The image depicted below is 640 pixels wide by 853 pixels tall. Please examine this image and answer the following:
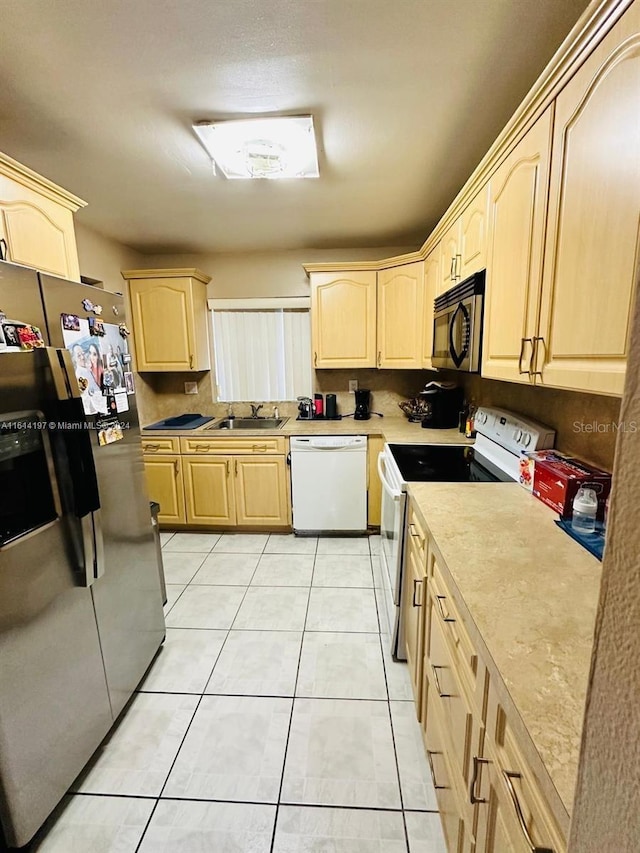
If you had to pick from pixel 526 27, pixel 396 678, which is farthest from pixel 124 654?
→ pixel 526 27

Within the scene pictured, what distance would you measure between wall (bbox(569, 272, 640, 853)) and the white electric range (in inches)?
51.9

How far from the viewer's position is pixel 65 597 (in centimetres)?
125

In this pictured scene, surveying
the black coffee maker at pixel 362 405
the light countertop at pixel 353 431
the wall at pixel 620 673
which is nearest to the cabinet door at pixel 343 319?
the black coffee maker at pixel 362 405

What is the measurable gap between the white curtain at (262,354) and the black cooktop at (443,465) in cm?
154

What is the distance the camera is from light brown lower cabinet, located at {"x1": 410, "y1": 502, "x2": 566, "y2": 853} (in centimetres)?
61

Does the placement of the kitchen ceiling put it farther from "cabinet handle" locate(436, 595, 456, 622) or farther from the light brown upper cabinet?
"cabinet handle" locate(436, 595, 456, 622)

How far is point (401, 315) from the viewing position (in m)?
2.94

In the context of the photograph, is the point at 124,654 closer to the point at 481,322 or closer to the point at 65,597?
the point at 65,597

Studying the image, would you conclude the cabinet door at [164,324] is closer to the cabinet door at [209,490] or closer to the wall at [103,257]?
the wall at [103,257]

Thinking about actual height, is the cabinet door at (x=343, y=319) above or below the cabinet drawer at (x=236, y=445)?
above

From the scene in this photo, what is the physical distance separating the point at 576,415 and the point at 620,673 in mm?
1402

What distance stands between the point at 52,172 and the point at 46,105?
2.00 feet

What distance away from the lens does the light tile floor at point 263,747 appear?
118 cm

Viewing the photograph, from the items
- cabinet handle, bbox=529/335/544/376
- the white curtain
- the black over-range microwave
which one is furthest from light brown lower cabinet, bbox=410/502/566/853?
the white curtain
